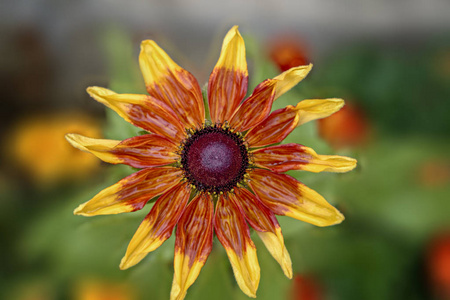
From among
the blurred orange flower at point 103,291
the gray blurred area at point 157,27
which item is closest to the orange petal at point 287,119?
the blurred orange flower at point 103,291

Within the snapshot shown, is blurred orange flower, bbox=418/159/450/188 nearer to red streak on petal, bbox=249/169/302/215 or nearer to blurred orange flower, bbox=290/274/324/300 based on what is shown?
blurred orange flower, bbox=290/274/324/300

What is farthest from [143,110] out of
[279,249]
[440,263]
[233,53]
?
[440,263]

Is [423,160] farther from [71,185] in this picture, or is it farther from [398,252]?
[71,185]

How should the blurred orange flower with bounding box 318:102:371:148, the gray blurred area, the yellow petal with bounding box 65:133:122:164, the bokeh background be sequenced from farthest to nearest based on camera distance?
the gray blurred area → the blurred orange flower with bounding box 318:102:371:148 → the bokeh background → the yellow petal with bounding box 65:133:122:164

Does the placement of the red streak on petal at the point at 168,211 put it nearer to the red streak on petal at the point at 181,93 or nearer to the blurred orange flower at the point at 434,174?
the red streak on petal at the point at 181,93

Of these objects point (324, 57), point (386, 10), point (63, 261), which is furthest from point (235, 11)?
point (63, 261)

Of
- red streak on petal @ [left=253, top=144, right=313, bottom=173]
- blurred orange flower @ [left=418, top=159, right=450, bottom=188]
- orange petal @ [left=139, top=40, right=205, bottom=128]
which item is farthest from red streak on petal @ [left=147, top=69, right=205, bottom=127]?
blurred orange flower @ [left=418, top=159, right=450, bottom=188]

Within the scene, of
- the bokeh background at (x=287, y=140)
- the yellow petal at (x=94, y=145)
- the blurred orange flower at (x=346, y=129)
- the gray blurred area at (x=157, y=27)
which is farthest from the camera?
the gray blurred area at (x=157, y=27)
